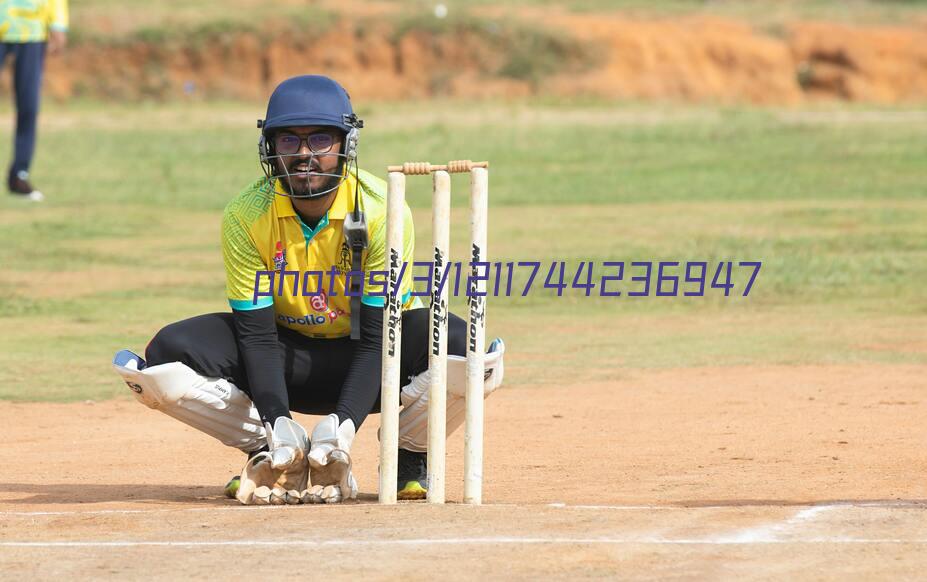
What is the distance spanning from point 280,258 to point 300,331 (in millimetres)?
377

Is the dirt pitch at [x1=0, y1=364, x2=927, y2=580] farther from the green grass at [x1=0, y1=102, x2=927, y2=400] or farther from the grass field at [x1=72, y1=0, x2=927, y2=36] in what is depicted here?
the grass field at [x1=72, y1=0, x2=927, y2=36]

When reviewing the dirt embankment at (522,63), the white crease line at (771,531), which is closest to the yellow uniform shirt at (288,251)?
the white crease line at (771,531)

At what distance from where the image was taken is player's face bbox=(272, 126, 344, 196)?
20.7 feet

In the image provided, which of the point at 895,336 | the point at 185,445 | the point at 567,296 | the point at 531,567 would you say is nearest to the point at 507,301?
the point at 567,296

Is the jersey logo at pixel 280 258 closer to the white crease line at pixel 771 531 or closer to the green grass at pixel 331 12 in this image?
the white crease line at pixel 771 531

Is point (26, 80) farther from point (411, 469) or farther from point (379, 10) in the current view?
point (379, 10)

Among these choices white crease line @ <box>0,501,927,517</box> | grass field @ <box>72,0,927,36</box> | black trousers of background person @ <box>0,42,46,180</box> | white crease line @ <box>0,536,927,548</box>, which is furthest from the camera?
grass field @ <box>72,0,927,36</box>

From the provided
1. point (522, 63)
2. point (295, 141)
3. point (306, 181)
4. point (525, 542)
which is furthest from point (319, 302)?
point (522, 63)

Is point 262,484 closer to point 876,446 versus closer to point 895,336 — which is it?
point 876,446

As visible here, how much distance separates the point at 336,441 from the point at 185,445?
8.04 ft

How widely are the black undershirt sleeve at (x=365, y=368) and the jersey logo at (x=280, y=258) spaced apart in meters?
0.38

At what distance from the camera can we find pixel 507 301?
45.8ft

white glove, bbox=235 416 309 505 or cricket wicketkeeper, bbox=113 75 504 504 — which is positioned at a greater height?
cricket wicketkeeper, bbox=113 75 504 504

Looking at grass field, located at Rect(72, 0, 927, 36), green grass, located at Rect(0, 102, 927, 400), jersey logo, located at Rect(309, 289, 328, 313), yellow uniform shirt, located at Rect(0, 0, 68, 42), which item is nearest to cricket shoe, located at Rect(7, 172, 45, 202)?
green grass, located at Rect(0, 102, 927, 400)
